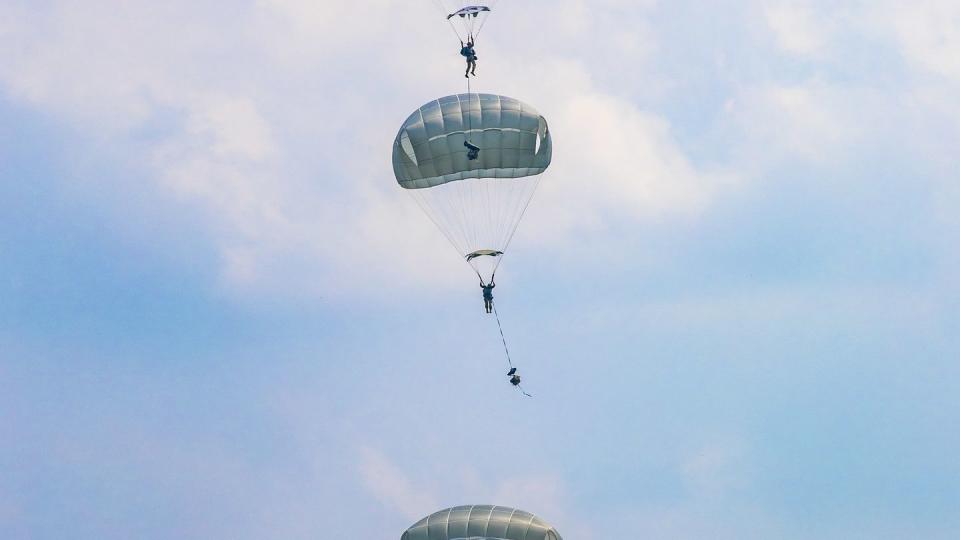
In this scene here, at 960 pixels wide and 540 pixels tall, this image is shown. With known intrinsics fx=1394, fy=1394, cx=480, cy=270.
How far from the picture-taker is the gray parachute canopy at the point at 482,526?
60000mm

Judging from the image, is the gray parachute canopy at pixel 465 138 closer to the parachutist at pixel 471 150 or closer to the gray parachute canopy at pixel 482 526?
the parachutist at pixel 471 150

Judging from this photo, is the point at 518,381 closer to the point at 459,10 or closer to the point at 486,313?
the point at 486,313

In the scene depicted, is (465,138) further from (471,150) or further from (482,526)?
(482,526)

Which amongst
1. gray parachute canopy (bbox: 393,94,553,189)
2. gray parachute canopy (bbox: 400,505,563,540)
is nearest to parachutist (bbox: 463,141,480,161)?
gray parachute canopy (bbox: 393,94,553,189)

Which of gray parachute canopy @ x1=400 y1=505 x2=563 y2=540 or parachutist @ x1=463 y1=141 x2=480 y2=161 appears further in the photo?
gray parachute canopy @ x1=400 y1=505 x2=563 y2=540

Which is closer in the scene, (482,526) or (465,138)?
(465,138)

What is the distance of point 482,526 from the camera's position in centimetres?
6009

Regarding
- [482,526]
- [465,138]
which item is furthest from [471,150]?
[482,526]

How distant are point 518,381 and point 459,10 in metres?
15.9

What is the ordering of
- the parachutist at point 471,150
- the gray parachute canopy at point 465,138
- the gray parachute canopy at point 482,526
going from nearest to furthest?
the parachutist at point 471,150 < the gray parachute canopy at point 465,138 < the gray parachute canopy at point 482,526

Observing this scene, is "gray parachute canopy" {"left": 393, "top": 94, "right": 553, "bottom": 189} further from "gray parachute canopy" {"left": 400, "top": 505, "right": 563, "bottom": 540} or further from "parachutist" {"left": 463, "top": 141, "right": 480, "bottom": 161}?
"gray parachute canopy" {"left": 400, "top": 505, "right": 563, "bottom": 540}

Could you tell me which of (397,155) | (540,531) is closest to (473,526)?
(540,531)

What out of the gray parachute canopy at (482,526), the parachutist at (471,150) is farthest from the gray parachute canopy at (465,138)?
the gray parachute canopy at (482,526)

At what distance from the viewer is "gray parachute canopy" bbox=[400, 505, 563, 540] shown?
6000cm
